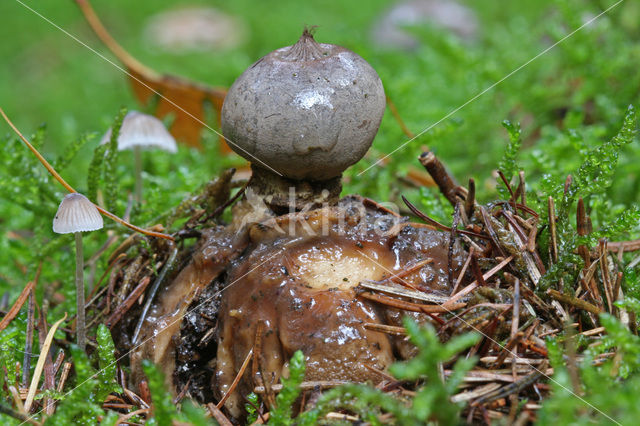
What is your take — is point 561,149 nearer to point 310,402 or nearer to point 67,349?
point 310,402

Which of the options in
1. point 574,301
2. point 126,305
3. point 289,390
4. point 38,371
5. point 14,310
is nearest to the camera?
point 289,390

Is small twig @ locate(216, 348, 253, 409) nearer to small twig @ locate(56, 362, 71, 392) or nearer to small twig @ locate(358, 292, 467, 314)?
small twig @ locate(358, 292, 467, 314)

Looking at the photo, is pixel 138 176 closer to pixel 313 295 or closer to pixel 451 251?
pixel 313 295

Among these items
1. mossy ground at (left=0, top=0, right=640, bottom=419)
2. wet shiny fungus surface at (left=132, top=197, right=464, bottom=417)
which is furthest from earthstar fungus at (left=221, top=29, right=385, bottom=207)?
mossy ground at (left=0, top=0, right=640, bottom=419)

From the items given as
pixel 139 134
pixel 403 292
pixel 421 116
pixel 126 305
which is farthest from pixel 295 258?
pixel 421 116

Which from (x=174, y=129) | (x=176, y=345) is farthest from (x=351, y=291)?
(x=174, y=129)

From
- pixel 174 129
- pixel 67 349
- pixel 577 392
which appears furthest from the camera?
pixel 174 129
